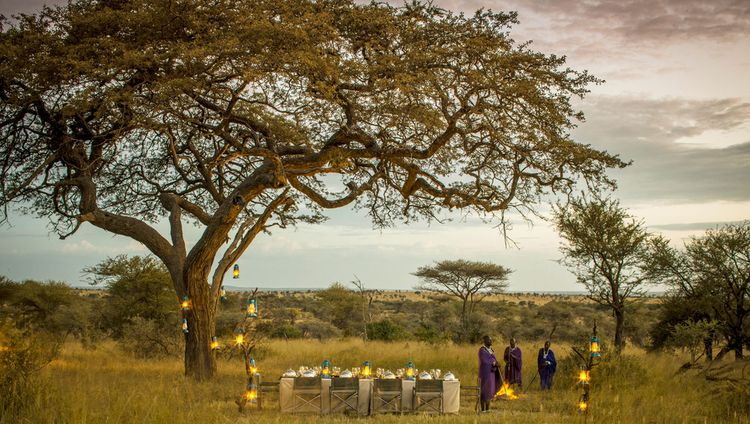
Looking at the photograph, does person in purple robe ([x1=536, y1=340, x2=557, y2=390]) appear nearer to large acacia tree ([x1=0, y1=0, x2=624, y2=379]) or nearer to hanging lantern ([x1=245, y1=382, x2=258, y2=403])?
large acacia tree ([x1=0, y1=0, x2=624, y2=379])

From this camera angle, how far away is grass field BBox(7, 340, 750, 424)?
6.45m

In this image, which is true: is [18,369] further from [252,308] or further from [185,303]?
[185,303]

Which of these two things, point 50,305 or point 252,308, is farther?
point 50,305

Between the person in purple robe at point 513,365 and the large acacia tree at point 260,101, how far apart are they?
2913 millimetres

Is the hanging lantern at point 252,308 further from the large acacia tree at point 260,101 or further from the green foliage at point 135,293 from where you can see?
the green foliage at point 135,293

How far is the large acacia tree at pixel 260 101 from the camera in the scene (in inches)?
413

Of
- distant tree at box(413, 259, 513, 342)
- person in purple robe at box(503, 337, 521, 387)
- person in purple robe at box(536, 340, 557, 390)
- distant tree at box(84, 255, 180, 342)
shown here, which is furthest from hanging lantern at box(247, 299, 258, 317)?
distant tree at box(413, 259, 513, 342)

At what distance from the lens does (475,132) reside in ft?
39.9

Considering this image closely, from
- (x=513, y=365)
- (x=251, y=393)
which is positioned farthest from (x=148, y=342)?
(x=513, y=365)

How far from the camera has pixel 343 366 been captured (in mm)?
15836

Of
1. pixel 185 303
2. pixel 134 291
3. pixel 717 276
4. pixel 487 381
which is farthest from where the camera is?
pixel 134 291

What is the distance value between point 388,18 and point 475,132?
2891mm

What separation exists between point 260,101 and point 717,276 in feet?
38.6

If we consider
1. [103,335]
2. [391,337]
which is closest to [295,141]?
[103,335]
